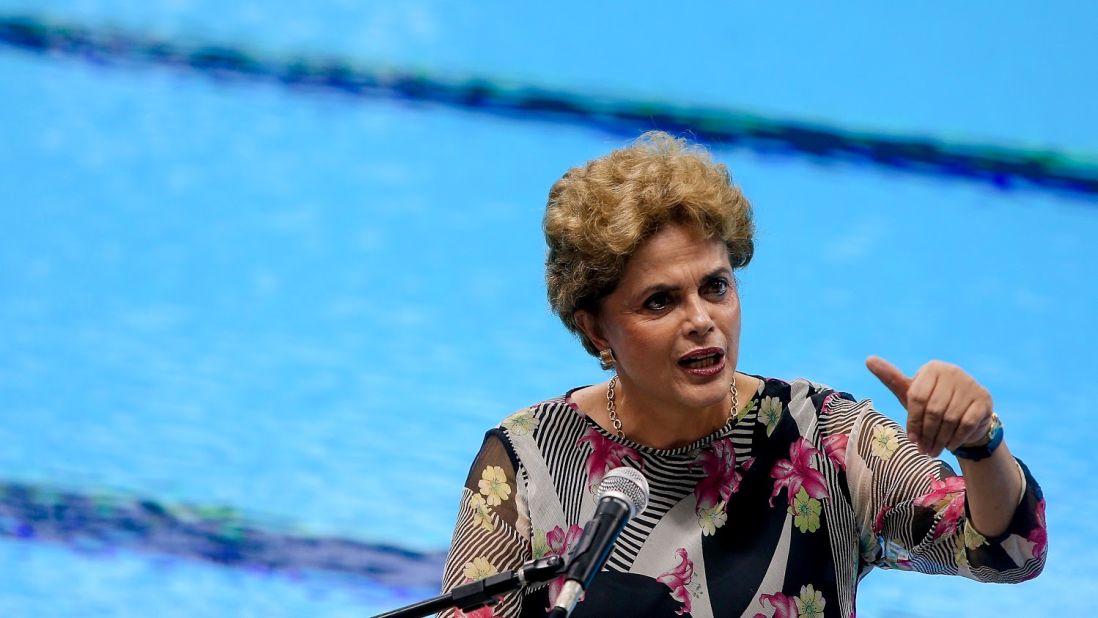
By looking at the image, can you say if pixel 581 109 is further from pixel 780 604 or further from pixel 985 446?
pixel 985 446

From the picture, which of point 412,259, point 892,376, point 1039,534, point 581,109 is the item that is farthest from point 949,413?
point 581,109

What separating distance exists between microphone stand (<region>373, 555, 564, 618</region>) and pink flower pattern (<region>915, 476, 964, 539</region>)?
22.2 inches

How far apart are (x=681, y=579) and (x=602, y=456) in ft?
0.69

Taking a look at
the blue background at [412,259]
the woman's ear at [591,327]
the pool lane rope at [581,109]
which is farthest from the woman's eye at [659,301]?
the pool lane rope at [581,109]

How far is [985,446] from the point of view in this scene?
4.79 feet

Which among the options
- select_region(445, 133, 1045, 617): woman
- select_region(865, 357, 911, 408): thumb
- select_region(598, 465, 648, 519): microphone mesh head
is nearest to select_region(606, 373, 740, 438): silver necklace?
select_region(445, 133, 1045, 617): woman

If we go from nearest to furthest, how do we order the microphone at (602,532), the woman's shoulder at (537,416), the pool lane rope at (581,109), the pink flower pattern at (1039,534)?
1. the microphone at (602,532)
2. the pink flower pattern at (1039,534)
3. the woman's shoulder at (537,416)
4. the pool lane rope at (581,109)

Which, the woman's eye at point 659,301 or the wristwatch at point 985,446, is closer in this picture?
the wristwatch at point 985,446

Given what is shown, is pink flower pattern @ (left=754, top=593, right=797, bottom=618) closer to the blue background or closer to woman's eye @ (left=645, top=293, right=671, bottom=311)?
woman's eye @ (left=645, top=293, right=671, bottom=311)

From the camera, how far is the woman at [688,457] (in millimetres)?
1773

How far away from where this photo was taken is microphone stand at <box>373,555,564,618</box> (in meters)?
1.32

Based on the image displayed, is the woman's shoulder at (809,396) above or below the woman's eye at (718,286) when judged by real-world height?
below

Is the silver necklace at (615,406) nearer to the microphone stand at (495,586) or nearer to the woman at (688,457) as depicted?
the woman at (688,457)

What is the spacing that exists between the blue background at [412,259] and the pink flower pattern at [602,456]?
1.21 m
